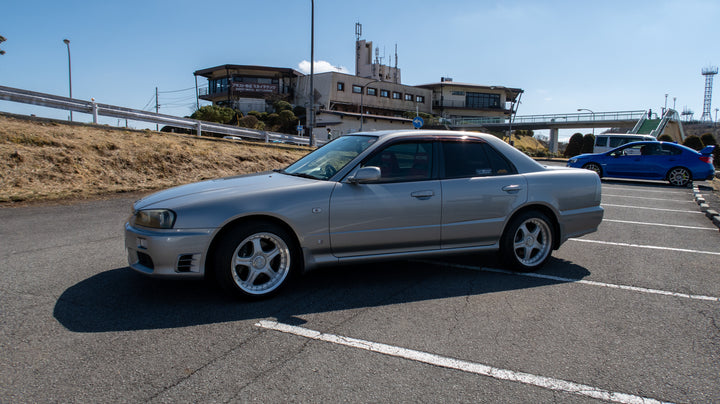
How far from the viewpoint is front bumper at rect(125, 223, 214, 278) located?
358cm

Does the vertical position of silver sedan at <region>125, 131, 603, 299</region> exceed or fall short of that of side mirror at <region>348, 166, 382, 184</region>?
it falls short

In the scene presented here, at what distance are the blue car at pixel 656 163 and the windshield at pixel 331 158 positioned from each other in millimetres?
14946

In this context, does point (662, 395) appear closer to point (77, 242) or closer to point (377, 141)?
point (377, 141)

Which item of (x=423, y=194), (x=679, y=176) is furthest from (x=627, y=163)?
(x=423, y=194)

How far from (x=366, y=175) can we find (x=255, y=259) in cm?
122

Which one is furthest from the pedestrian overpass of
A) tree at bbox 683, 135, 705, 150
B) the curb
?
the curb

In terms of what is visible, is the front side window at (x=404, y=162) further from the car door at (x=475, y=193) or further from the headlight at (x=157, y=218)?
the headlight at (x=157, y=218)

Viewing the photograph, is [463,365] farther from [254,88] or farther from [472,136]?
[254,88]

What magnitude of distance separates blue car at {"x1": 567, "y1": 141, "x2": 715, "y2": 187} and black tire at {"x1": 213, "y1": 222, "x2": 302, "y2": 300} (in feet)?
52.9

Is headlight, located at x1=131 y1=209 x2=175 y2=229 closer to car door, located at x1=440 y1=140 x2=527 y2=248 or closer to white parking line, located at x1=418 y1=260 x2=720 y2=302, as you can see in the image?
car door, located at x1=440 y1=140 x2=527 y2=248

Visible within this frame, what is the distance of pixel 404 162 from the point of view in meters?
4.46

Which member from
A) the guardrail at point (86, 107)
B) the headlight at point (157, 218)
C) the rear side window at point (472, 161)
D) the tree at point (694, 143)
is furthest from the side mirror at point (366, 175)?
the tree at point (694, 143)

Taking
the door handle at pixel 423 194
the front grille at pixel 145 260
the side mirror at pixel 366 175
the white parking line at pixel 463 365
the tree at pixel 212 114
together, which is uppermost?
the tree at pixel 212 114

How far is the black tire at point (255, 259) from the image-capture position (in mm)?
3680
